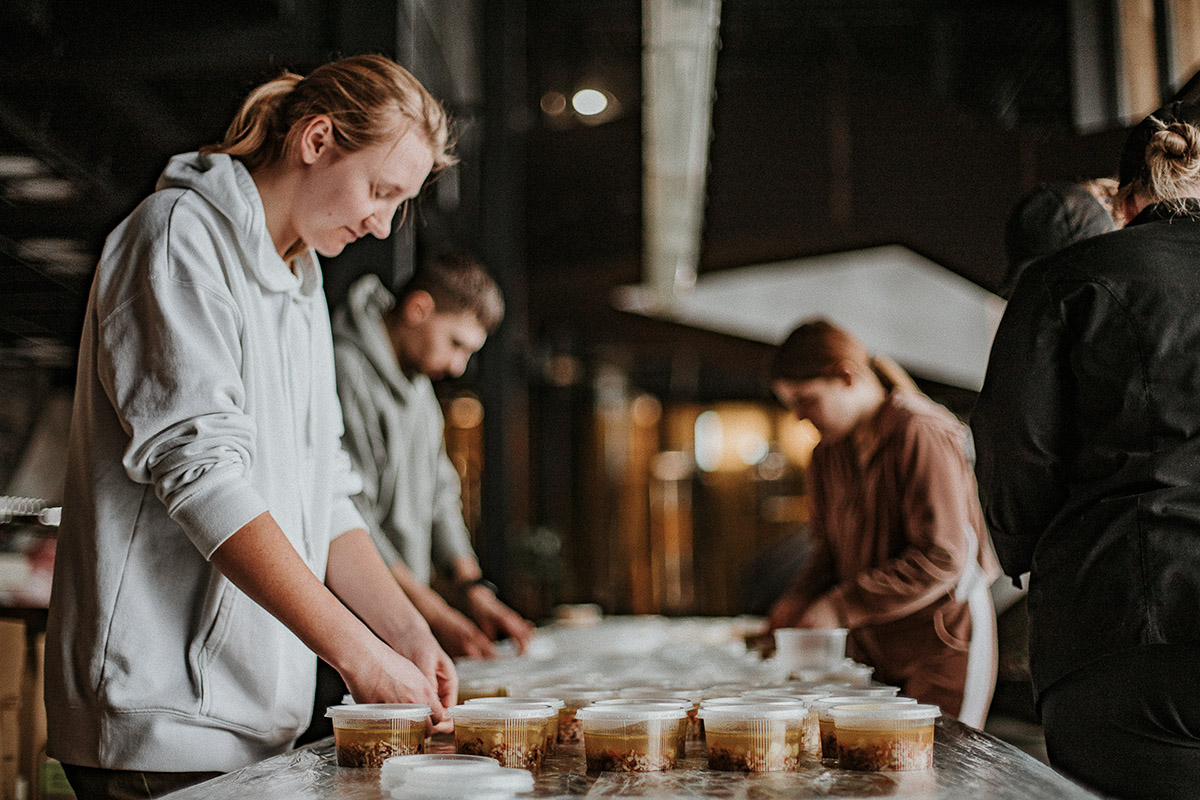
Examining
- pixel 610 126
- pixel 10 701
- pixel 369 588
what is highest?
pixel 610 126

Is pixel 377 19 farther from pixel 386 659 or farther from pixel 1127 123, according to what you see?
pixel 386 659

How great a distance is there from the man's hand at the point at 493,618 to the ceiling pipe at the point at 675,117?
1.77m

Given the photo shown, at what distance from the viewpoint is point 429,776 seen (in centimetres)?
108

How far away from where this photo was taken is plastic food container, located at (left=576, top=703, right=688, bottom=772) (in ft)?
4.21

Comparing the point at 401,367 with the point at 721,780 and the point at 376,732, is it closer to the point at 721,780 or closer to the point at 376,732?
the point at 376,732

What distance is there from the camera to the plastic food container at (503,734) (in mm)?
1322

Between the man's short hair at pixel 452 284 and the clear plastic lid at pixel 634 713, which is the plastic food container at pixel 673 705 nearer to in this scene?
the clear plastic lid at pixel 634 713

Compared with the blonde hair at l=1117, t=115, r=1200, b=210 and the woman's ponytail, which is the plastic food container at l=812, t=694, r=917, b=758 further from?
the woman's ponytail

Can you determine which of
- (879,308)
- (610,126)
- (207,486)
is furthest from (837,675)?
(879,308)

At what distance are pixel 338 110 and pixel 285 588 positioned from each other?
0.72m

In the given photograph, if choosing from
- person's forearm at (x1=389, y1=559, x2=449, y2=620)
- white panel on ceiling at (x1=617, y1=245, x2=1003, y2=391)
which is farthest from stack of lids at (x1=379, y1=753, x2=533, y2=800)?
white panel on ceiling at (x1=617, y1=245, x2=1003, y2=391)

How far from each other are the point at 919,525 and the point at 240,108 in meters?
1.78

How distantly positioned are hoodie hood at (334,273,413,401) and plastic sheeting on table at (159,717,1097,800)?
1807 millimetres

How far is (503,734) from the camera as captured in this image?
132 cm
